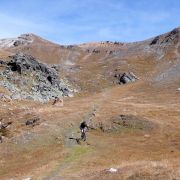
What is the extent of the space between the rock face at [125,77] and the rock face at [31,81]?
1191 inches

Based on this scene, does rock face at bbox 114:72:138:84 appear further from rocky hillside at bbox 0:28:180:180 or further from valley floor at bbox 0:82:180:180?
valley floor at bbox 0:82:180:180

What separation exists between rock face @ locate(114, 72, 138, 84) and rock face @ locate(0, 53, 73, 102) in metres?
30.3

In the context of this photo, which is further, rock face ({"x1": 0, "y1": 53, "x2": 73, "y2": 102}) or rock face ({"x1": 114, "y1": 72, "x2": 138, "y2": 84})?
rock face ({"x1": 114, "y1": 72, "x2": 138, "y2": 84})

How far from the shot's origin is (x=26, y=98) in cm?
13375

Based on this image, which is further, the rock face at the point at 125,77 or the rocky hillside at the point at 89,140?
the rock face at the point at 125,77

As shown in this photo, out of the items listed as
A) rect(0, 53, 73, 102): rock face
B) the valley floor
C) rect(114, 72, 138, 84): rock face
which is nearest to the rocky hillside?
the valley floor

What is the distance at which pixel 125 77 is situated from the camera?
18250 cm

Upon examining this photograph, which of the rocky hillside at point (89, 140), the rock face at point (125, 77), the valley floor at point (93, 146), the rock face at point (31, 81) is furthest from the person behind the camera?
the rock face at point (125, 77)

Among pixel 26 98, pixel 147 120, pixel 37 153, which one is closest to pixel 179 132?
pixel 147 120

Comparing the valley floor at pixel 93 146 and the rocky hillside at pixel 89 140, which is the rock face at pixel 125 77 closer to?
the rocky hillside at pixel 89 140

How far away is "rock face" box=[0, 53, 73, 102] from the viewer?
137 meters

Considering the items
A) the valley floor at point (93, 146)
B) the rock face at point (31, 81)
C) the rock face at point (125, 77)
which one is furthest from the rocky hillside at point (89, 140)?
the rock face at point (125, 77)

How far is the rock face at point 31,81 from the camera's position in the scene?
451ft

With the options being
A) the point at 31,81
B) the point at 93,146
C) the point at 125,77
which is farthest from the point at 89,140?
the point at 125,77
